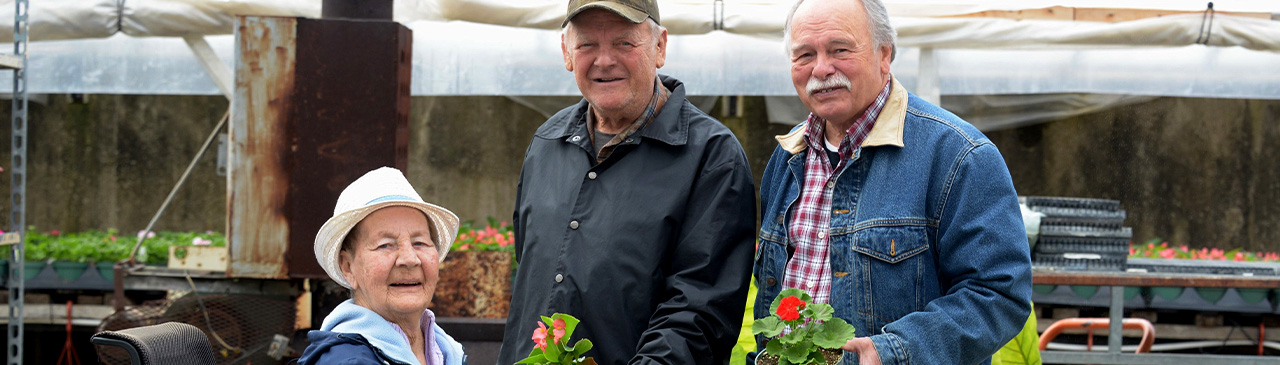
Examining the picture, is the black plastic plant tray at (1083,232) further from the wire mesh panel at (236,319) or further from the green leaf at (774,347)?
the green leaf at (774,347)

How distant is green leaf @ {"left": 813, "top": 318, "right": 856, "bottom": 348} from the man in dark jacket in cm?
32

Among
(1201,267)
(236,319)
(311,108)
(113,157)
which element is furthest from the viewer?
(113,157)

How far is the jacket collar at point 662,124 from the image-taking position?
2082 mm

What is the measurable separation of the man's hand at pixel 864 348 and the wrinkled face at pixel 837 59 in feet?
1.41

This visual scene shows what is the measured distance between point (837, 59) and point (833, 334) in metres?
0.51

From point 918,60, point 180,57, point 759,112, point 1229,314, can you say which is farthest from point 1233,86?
point 180,57

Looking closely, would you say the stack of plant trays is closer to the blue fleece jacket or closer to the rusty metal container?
the rusty metal container

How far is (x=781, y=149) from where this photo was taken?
7.14ft

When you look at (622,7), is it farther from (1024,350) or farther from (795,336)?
(1024,350)

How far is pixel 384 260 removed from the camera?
189 cm

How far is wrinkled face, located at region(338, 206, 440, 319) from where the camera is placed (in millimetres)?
1884

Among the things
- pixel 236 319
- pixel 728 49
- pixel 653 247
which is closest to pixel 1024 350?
pixel 653 247

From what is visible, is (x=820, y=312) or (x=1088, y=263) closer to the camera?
(x=820, y=312)

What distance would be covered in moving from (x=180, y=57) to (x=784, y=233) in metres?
5.23
